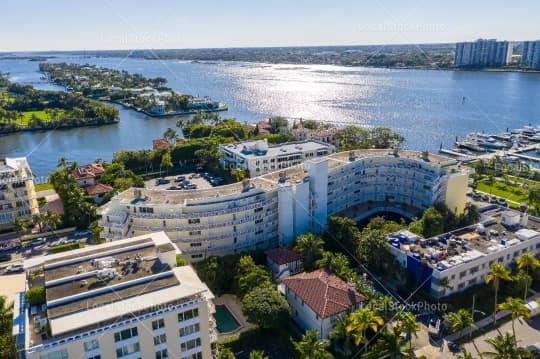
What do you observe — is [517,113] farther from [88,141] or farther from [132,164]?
[88,141]

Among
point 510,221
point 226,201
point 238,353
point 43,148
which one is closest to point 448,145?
point 510,221

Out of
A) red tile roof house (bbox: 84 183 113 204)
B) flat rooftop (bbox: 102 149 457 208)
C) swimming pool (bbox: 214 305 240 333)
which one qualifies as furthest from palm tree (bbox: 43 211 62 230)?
swimming pool (bbox: 214 305 240 333)

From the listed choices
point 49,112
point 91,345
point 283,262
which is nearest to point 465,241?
point 283,262

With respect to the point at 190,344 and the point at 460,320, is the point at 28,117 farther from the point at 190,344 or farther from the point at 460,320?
the point at 460,320

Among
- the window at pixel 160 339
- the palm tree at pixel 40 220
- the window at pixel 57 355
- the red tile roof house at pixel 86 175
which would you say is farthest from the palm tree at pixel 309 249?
the red tile roof house at pixel 86 175

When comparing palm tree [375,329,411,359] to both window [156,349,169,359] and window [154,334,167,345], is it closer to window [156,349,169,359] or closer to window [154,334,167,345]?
window [156,349,169,359]

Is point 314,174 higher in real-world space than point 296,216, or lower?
higher

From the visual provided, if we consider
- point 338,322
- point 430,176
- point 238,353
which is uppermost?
point 430,176
